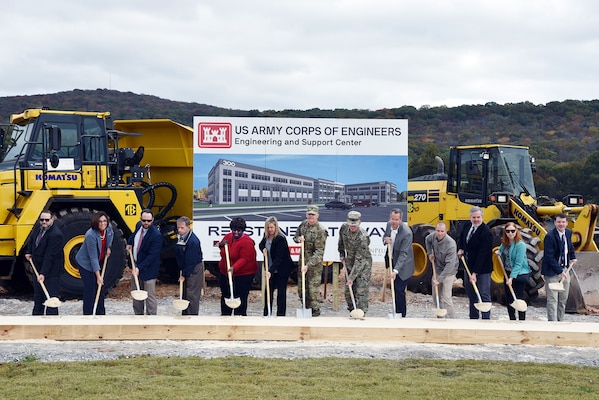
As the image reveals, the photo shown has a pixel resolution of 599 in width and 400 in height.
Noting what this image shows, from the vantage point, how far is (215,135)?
14.7 m

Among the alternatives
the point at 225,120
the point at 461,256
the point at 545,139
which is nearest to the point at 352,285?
the point at 461,256

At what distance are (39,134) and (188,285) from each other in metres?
4.62

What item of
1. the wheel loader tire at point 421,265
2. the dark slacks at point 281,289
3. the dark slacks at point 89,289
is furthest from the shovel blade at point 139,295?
the wheel loader tire at point 421,265

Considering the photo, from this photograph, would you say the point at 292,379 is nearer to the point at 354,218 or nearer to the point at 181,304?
the point at 181,304

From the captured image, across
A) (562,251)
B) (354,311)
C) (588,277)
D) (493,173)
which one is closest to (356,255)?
(354,311)

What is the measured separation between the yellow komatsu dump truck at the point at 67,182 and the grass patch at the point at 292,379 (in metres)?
5.92

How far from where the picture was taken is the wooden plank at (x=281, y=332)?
10383mm

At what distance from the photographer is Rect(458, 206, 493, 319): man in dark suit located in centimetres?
1205

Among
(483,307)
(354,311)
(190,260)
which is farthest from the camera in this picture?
(190,260)

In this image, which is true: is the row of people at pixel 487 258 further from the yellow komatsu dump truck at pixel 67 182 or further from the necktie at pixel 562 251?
the yellow komatsu dump truck at pixel 67 182

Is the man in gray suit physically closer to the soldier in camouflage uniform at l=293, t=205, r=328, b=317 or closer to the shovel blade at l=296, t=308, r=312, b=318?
the soldier in camouflage uniform at l=293, t=205, r=328, b=317

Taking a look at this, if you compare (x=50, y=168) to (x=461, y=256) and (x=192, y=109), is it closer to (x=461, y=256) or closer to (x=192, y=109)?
(x=461, y=256)

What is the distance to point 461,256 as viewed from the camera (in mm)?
12266

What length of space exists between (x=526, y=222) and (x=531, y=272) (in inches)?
58.3
